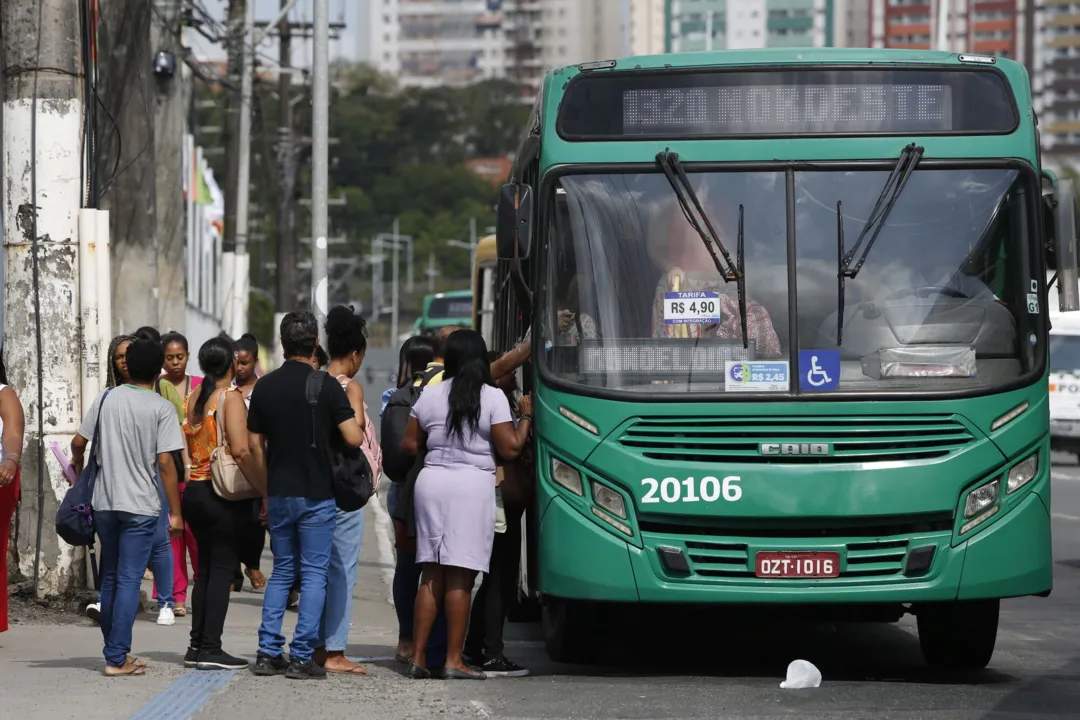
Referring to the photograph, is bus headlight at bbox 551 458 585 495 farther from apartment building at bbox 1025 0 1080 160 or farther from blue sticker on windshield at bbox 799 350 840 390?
apartment building at bbox 1025 0 1080 160

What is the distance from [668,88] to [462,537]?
7.63 ft

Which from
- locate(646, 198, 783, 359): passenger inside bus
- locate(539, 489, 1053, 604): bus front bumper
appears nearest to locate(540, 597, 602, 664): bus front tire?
locate(539, 489, 1053, 604): bus front bumper

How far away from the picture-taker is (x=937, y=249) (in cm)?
905

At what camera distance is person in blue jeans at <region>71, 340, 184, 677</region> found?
8883mm

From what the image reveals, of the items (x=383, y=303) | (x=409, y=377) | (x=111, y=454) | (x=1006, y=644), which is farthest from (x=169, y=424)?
(x=383, y=303)

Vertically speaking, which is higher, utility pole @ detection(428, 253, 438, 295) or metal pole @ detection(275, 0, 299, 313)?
metal pole @ detection(275, 0, 299, 313)

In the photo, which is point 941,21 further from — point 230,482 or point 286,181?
point 230,482

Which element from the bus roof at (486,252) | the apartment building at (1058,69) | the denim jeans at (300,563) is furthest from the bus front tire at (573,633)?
the apartment building at (1058,69)

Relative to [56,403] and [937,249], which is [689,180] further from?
[56,403]

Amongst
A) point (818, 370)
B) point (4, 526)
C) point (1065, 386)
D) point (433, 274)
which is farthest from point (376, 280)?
point (818, 370)

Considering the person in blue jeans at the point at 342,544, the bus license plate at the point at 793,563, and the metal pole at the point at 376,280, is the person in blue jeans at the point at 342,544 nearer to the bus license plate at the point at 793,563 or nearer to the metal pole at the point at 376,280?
the bus license plate at the point at 793,563

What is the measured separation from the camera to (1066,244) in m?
9.14

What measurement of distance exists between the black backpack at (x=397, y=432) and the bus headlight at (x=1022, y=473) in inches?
107

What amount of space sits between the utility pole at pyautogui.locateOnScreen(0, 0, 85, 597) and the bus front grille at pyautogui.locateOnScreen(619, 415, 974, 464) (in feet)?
14.5
